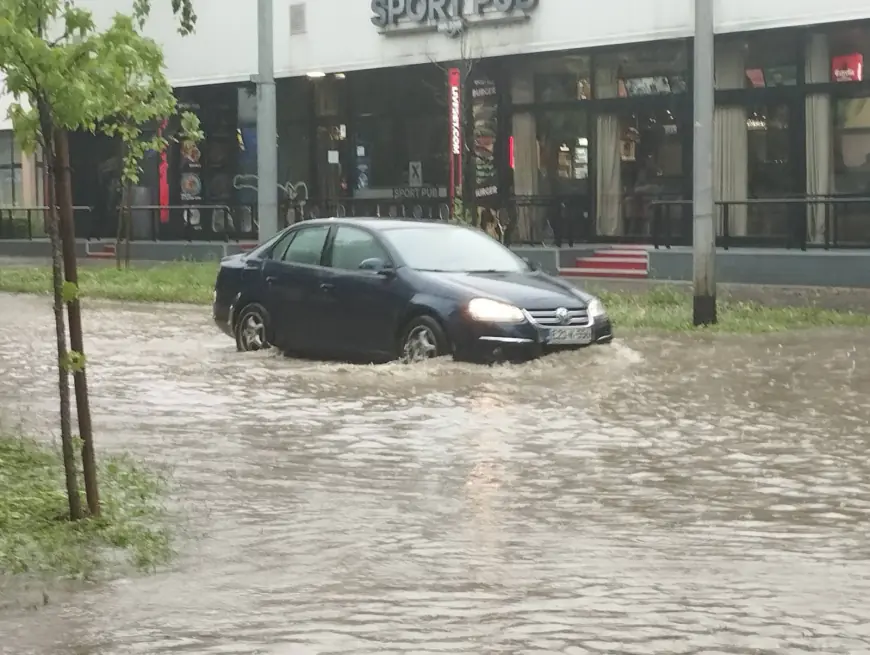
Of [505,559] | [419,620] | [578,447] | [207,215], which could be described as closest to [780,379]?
[578,447]

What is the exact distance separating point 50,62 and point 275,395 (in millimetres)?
6643

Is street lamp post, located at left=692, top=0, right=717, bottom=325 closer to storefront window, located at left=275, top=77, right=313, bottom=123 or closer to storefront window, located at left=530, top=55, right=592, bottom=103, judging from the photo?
storefront window, located at left=530, top=55, right=592, bottom=103

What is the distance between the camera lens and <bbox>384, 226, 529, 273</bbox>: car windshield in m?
15.3

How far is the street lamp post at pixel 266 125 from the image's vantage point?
23000mm

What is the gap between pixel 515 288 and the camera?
1469cm

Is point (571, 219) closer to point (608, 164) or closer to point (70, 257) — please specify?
point (608, 164)

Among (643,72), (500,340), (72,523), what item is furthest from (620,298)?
(72,523)

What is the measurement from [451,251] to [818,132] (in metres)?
12.2

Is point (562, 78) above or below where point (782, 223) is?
above

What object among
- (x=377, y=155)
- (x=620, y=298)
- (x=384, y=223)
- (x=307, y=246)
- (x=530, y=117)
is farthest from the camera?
(x=377, y=155)

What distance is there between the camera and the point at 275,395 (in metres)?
13.6

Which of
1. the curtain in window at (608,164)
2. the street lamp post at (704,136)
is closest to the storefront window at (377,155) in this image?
the curtain in window at (608,164)

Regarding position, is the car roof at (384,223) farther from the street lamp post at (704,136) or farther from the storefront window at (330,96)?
the storefront window at (330,96)

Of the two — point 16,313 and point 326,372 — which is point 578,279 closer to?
point 16,313
